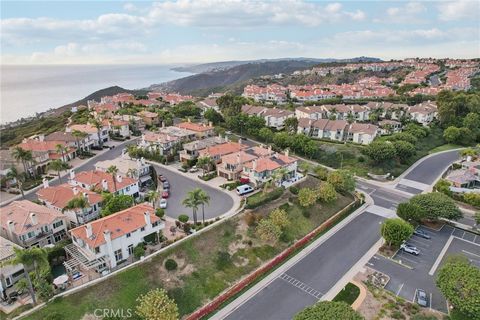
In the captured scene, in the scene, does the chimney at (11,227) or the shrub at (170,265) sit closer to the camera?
the shrub at (170,265)

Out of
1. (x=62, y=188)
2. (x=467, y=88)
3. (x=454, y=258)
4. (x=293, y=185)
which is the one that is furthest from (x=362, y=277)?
(x=467, y=88)

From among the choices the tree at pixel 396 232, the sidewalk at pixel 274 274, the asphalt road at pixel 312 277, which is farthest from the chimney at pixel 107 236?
the tree at pixel 396 232

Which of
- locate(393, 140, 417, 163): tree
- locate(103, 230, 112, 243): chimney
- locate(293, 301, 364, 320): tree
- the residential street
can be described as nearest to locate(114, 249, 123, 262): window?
locate(103, 230, 112, 243): chimney

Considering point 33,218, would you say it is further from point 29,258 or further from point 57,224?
point 29,258

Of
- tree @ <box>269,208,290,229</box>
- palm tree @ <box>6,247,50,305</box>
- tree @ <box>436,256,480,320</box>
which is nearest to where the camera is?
palm tree @ <box>6,247,50,305</box>

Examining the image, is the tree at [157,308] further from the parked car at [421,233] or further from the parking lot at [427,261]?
the parked car at [421,233]

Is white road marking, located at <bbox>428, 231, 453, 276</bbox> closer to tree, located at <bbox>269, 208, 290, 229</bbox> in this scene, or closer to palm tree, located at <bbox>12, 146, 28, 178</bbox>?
tree, located at <bbox>269, 208, 290, 229</bbox>
